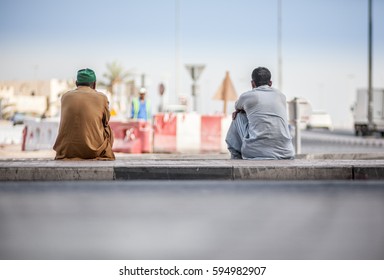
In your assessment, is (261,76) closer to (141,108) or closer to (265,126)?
(265,126)

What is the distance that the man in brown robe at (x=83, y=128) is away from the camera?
32.6 feet

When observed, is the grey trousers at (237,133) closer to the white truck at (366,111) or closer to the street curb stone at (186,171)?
the street curb stone at (186,171)

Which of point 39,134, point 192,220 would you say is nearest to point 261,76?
point 192,220

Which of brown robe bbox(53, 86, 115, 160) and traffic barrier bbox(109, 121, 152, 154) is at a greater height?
brown robe bbox(53, 86, 115, 160)

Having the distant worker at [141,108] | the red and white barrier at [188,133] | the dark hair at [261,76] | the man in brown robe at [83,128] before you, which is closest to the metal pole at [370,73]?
the distant worker at [141,108]

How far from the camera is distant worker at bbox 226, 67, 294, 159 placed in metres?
9.84

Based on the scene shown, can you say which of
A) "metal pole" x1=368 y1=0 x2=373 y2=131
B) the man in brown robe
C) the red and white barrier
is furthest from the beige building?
the man in brown robe

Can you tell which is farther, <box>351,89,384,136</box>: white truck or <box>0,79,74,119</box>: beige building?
<box>0,79,74,119</box>: beige building

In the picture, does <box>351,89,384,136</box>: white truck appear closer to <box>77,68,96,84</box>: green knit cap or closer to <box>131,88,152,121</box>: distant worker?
<box>131,88,152,121</box>: distant worker

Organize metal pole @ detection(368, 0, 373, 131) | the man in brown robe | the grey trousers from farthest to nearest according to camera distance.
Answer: metal pole @ detection(368, 0, 373, 131) < the grey trousers < the man in brown robe

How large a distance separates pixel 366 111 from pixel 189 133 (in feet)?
103

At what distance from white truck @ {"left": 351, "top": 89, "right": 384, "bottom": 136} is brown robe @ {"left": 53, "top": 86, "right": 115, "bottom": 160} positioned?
41.7 metres

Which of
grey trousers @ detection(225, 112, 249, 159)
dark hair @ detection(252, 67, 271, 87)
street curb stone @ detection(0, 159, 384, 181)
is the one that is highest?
dark hair @ detection(252, 67, 271, 87)

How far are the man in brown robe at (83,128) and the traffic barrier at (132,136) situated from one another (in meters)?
11.5
